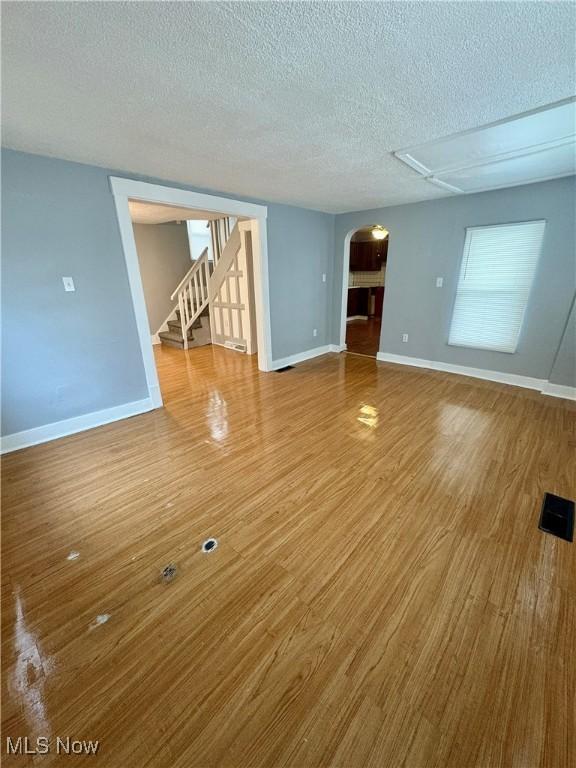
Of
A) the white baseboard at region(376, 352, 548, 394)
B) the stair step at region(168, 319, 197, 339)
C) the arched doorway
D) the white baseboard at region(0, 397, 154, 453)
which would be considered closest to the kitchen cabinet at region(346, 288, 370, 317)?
the arched doorway

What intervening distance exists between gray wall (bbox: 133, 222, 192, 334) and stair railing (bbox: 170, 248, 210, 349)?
0.45 meters

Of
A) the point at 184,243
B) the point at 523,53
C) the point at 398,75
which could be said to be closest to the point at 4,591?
the point at 398,75

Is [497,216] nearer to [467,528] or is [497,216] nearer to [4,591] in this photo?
[467,528]

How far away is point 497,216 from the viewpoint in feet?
11.7

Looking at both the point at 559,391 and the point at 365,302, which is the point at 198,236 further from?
the point at 559,391

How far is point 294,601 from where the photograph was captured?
135 cm

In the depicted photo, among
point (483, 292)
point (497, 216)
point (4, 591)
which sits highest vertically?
point (497, 216)

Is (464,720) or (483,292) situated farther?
(483,292)

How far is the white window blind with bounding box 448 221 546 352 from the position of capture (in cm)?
349

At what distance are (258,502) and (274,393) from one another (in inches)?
75.6

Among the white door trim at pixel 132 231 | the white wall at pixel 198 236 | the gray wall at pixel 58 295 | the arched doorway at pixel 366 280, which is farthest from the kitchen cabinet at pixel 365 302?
the gray wall at pixel 58 295

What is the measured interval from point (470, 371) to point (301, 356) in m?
2.57

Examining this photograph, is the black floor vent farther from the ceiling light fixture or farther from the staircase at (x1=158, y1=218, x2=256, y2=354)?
the ceiling light fixture

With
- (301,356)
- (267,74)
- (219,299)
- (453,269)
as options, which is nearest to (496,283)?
(453,269)
